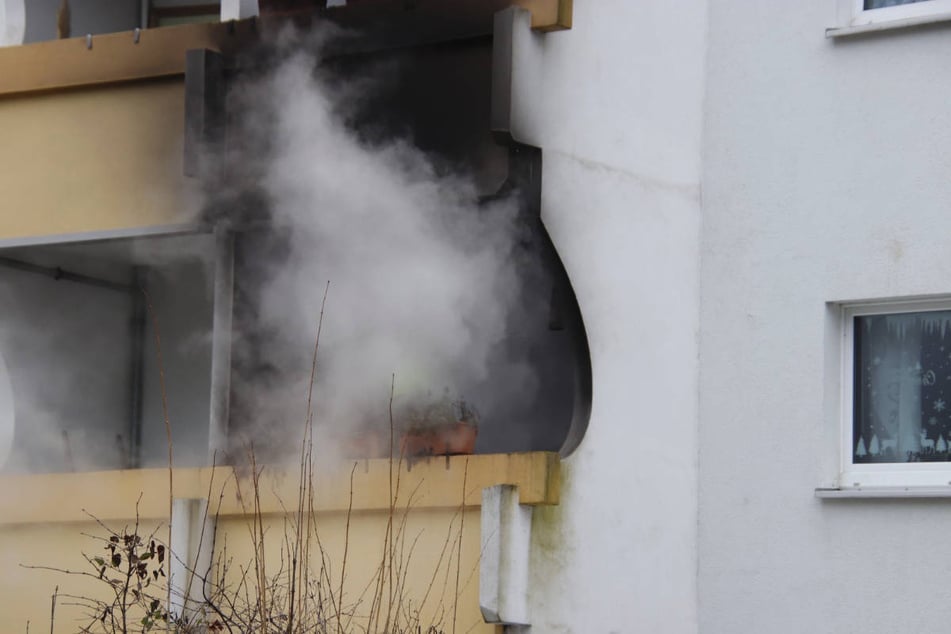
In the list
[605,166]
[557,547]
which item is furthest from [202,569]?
[605,166]

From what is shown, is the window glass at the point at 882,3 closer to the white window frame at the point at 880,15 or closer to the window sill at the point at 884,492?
the white window frame at the point at 880,15

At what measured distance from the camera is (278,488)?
9.45 m

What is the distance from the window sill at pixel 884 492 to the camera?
24.9 feet

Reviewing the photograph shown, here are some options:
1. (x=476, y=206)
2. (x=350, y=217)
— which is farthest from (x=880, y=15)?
(x=350, y=217)

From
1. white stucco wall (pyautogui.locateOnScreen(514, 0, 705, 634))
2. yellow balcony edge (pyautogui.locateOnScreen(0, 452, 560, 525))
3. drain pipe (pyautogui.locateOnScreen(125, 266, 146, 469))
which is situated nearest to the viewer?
white stucco wall (pyautogui.locateOnScreen(514, 0, 705, 634))

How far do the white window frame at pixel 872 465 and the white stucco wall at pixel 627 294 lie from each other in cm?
71

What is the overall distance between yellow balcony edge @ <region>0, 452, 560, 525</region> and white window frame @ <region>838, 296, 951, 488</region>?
56.5 inches

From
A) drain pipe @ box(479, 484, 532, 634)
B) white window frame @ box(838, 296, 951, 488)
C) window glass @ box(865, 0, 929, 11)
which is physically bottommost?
drain pipe @ box(479, 484, 532, 634)

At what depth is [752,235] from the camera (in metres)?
8.28

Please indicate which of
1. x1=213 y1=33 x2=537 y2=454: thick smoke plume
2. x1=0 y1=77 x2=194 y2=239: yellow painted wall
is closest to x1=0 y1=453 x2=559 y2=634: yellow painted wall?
x1=213 y1=33 x2=537 y2=454: thick smoke plume

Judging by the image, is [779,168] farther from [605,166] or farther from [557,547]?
[557,547]

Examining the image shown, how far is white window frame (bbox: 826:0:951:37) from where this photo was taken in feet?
26.1

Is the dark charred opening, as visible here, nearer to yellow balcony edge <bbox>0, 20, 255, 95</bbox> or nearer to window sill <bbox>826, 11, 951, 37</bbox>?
yellow balcony edge <bbox>0, 20, 255, 95</bbox>

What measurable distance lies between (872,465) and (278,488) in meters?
3.21
